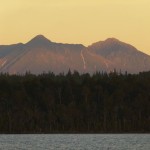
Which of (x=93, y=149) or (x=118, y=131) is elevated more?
(x=118, y=131)

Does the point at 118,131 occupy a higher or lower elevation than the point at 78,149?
higher

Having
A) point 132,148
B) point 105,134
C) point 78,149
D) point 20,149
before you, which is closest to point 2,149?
point 20,149

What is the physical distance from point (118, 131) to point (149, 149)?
89.0 metres

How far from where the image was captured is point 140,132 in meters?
199

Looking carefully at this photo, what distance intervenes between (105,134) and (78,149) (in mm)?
87360

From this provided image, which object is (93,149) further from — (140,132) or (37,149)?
(140,132)

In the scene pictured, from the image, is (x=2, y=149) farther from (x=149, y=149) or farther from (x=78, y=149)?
(x=149, y=149)

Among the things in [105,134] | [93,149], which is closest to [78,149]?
[93,149]

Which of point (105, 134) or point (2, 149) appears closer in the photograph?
point (2, 149)

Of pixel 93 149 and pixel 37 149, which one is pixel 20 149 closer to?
pixel 37 149

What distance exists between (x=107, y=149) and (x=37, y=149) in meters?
10.1

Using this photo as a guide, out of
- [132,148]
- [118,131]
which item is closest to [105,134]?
[118,131]

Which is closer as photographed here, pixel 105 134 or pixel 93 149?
pixel 93 149

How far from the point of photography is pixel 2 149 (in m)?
110
